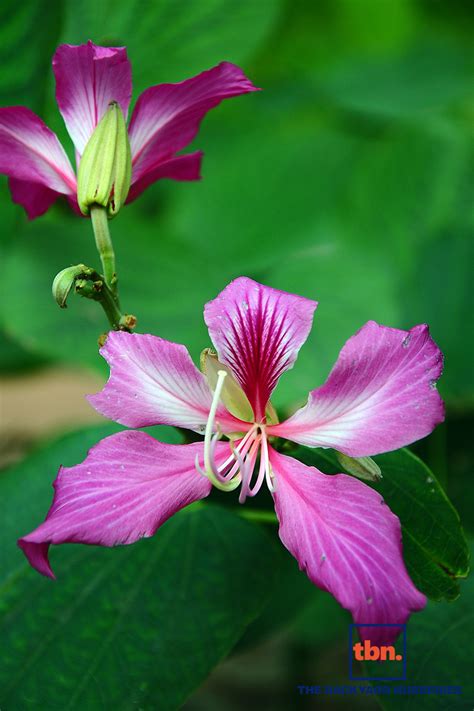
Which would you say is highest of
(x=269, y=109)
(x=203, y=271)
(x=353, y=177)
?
(x=269, y=109)

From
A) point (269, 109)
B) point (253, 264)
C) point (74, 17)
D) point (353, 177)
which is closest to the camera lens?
point (74, 17)

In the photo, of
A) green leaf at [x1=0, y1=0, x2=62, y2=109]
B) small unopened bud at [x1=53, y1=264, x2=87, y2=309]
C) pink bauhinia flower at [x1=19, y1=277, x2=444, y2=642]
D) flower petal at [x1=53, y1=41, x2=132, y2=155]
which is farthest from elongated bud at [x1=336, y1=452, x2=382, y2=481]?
green leaf at [x1=0, y1=0, x2=62, y2=109]

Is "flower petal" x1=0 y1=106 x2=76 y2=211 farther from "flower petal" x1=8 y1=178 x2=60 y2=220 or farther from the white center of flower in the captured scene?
the white center of flower

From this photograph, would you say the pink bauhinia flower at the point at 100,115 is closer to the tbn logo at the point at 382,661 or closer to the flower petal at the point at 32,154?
the flower petal at the point at 32,154

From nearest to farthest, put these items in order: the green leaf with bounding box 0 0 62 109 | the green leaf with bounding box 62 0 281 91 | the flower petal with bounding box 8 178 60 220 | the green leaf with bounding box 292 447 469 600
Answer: the green leaf with bounding box 292 447 469 600 → the flower petal with bounding box 8 178 60 220 → the green leaf with bounding box 0 0 62 109 → the green leaf with bounding box 62 0 281 91

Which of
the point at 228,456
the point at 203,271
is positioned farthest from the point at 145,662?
the point at 203,271

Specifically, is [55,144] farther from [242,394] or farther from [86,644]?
[86,644]
